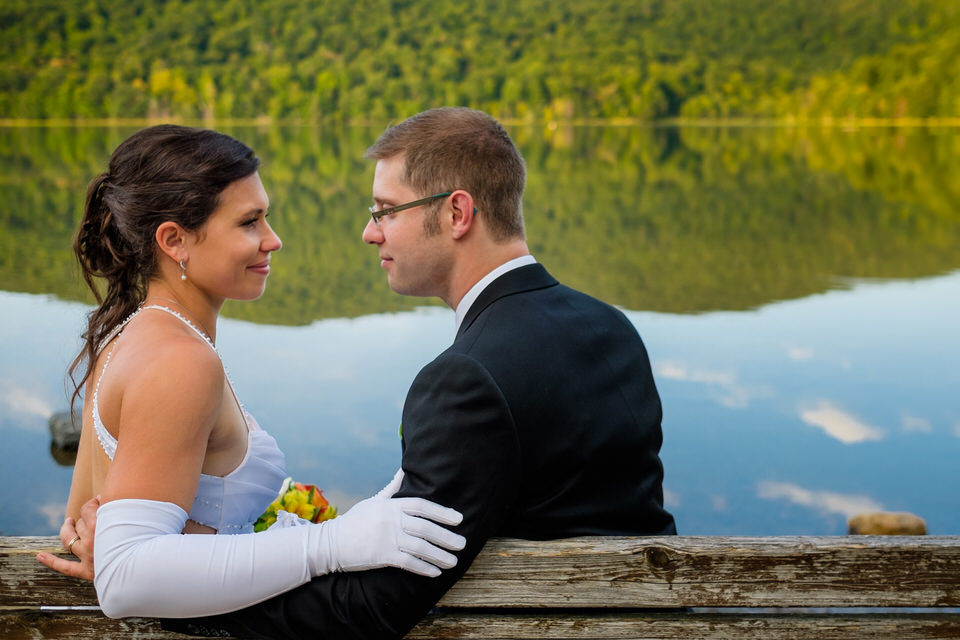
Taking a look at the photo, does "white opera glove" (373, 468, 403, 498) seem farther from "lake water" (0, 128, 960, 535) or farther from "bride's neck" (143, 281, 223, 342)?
"lake water" (0, 128, 960, 535)

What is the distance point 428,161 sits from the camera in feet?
8.41

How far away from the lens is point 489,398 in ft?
6.47

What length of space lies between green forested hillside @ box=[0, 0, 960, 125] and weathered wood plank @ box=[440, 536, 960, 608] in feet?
313

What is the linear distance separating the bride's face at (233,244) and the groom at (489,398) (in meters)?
0.37

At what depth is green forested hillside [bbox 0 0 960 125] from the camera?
343ft

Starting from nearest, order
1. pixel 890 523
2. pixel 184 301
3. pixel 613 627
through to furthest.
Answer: pixel 613 627, pixel 184 301, pixel 890 523

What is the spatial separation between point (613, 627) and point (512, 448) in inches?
18.4

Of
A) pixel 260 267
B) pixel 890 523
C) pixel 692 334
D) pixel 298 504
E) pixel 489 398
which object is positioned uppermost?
pixel 260 267

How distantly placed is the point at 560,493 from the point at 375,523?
441 millimetres

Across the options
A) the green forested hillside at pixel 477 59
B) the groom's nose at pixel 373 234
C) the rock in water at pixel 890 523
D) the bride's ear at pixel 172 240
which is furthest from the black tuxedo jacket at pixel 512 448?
the green forested hillside at pixel 477 59

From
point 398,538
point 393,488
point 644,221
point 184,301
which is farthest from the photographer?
point 644,221

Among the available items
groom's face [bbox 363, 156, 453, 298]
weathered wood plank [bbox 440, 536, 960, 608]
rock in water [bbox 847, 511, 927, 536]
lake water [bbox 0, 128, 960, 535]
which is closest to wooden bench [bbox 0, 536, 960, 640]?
weathered wood plank [bbox 440, 536, 960, 608]

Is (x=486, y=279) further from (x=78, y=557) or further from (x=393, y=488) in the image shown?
(x=78, y=557)

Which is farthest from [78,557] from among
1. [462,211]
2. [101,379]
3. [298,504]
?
[462,211]
